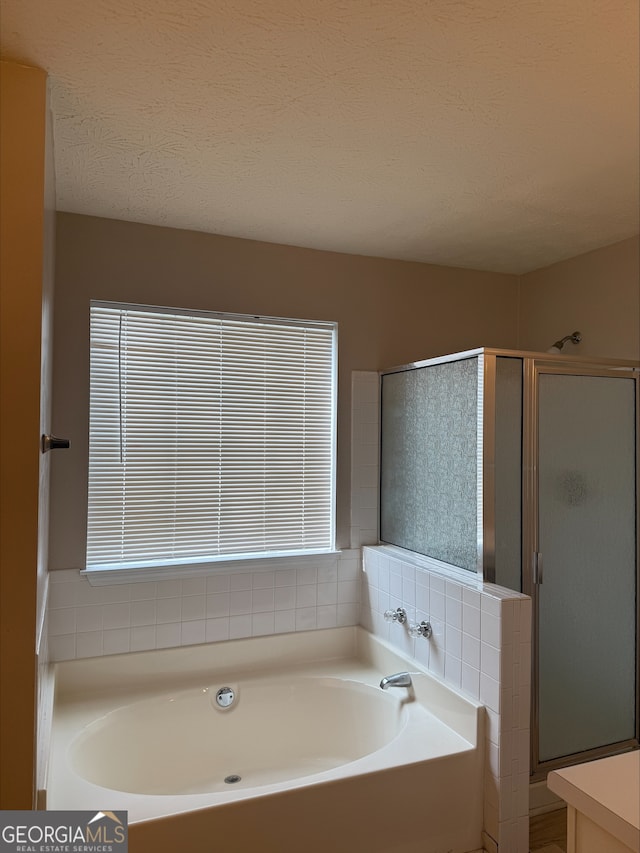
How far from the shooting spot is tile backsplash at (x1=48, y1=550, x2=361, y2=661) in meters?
2.63

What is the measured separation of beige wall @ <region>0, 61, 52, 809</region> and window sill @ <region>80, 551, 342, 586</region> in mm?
1140

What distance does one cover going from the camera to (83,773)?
2254mm

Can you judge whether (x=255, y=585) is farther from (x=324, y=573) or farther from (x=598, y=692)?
(x=598, y=692)

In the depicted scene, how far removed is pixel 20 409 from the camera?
155 cm

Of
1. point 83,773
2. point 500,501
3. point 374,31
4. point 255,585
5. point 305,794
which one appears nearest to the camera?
point 374,31

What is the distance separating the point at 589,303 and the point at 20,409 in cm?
269

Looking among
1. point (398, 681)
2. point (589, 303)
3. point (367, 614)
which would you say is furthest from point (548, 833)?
point (589, 303)

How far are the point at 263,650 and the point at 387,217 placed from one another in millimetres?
2125

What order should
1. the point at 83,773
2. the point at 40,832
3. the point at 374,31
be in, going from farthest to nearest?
the point at 83,773
the point at 40,832
the point at 374,31

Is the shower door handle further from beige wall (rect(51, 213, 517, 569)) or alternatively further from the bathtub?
beige wall (rect(51, 213, 517, 569))

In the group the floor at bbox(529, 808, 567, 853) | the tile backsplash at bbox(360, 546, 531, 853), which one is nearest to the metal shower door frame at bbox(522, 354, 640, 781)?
the floor at bbox(529, 808, 567, 853)

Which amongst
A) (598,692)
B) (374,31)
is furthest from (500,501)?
(374,31)

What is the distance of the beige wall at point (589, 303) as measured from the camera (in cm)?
284

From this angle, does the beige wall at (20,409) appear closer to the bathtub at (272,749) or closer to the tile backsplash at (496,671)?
the bathtub at (272,749)
